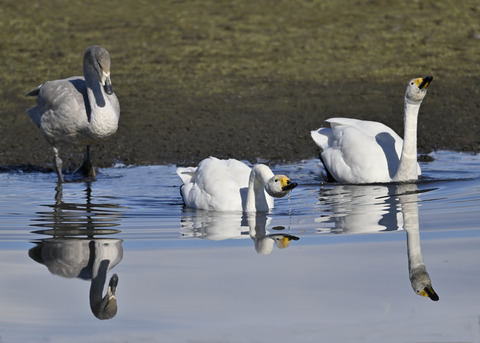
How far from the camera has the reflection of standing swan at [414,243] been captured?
193 inches

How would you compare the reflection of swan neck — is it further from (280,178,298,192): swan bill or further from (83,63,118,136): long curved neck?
(83,63,118,136): long curved neck

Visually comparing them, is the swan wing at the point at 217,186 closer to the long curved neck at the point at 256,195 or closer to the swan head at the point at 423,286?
the long curved neck at the point at 256,195

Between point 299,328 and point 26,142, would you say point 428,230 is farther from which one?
point 26,142

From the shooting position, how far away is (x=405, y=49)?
14000 mm

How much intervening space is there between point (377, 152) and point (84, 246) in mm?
3603

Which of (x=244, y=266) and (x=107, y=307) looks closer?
(x=107, y=307)

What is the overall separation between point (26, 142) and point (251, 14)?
5.84 m

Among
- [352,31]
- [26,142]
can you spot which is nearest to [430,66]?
[352,31]

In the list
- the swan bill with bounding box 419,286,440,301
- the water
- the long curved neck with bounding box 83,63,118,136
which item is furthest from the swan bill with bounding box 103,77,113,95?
the swan bill with bounding box 419,286,440,301

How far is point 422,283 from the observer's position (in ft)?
16.2

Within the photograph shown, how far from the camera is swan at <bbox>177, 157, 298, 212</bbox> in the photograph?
280 inches

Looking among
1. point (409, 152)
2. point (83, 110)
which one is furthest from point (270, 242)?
point (83, 110)

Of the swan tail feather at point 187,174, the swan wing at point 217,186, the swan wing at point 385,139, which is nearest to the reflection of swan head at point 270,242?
the swan wing at point 217,186

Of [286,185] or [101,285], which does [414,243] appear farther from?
[101,285]
